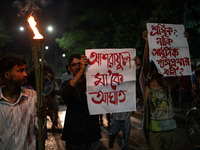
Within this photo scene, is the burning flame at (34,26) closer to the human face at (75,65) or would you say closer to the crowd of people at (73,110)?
the crowd of people at (73,110)

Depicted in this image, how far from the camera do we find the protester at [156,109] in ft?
12.3

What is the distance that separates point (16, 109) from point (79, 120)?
2.91 feet

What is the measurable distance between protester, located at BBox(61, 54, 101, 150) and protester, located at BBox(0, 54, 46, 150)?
0.54m

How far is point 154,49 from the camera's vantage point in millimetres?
3672

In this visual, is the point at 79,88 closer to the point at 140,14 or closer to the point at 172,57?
the point at 172,57

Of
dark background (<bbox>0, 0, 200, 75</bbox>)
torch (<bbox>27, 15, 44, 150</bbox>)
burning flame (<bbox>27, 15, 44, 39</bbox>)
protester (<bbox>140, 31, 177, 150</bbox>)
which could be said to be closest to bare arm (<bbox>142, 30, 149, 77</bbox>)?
protester (<bbox>140, 31, 177, 150</bbox>)

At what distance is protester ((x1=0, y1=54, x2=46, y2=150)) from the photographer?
252 cm

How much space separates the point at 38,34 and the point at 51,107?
6.41 metres

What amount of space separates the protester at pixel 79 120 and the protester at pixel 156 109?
39.2 inches

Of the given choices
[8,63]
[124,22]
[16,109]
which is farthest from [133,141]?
[124,22]

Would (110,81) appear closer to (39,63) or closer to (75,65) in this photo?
(75,65)

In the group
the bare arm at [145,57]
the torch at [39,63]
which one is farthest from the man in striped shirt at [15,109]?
the bare arm at [145,57]

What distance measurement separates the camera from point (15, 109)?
2598 mm

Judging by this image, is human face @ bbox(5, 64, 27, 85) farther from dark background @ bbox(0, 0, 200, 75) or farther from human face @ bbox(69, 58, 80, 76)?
dark background @ bbox(0, 0, 200, 75)
